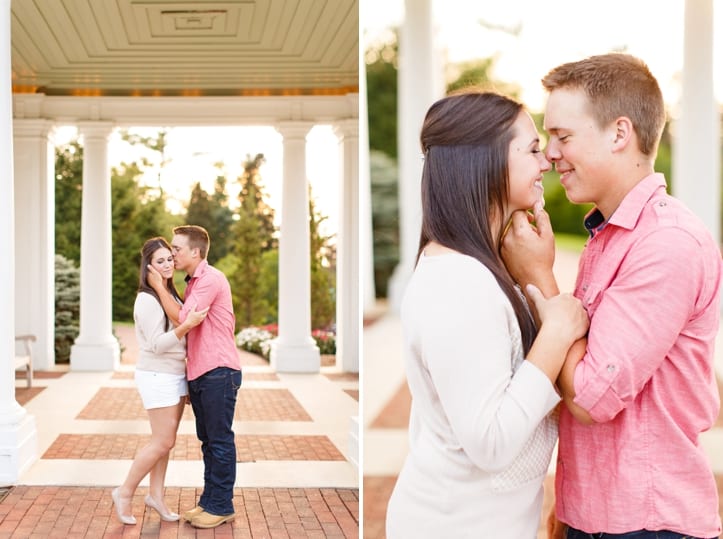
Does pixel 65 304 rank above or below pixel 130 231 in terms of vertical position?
below

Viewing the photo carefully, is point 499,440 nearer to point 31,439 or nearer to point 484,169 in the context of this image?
point 484,169

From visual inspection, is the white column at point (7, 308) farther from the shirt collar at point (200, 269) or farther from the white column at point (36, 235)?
the shirt collar at point (200, 269)

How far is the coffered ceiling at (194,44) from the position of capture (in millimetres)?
6957

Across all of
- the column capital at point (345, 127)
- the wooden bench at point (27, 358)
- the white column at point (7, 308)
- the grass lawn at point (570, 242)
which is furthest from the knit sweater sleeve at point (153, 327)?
the grass lawn at point (570, 242)

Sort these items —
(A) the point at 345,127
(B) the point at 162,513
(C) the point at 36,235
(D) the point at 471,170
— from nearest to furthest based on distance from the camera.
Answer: (D) the point at 471,170
(B) the point at 162,513
(A) the point at 345,127
(C) the point at 36,235

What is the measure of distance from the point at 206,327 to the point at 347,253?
4.60 metres

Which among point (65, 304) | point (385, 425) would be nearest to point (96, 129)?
point (65, 304)

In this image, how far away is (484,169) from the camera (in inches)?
65.4

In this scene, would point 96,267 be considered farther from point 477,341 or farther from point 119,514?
point 477,341

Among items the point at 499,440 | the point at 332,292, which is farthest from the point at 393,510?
the point at 332,292

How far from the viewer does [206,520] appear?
16.3 ft

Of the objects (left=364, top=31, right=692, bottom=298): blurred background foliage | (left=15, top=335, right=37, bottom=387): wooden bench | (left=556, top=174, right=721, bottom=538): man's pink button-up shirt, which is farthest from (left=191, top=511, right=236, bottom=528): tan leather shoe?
(left=364, top=31, right=692, bottom=298): blurred background foliage

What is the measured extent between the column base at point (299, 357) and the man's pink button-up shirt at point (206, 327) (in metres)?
2.01

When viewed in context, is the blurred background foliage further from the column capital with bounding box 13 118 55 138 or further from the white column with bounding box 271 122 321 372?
the column capital with bounding box 13 118 55 138
